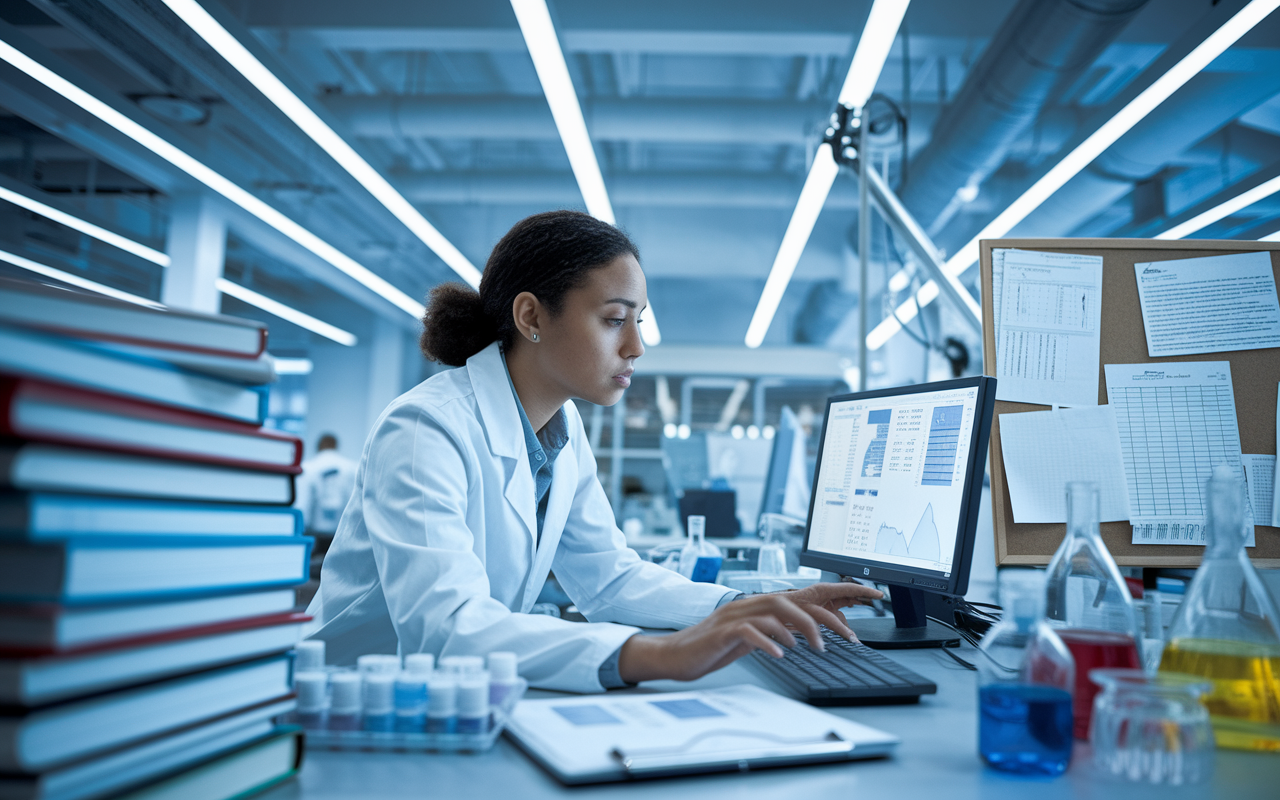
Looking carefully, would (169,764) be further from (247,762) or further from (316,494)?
(316,494)

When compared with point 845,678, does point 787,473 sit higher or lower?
higher

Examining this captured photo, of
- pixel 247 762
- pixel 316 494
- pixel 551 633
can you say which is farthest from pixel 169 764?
pixel 316 494

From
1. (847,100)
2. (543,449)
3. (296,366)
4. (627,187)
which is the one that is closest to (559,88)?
(847,100)

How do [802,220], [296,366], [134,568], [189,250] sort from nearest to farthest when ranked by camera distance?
1. [134,568]
2. [802,220]
3. [189,250]
4. [296,366]

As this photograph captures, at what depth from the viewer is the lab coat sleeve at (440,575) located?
890mm

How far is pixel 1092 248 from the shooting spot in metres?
1.44

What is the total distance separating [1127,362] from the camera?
1.39m

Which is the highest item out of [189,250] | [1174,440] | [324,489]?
[189,250]

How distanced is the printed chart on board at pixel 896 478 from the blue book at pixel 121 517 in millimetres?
862

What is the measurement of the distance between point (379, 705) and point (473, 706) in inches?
3.3

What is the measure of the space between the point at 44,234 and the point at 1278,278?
709 cm

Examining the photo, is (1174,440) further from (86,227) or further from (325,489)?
(325,489)

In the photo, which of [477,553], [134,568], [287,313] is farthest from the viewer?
[287,313]

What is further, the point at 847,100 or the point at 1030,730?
the point at 847,100
